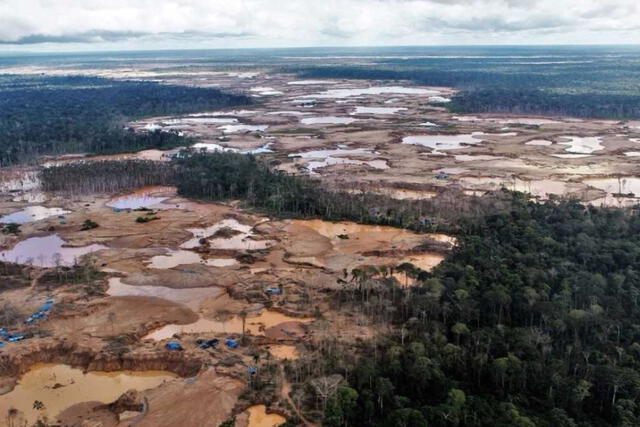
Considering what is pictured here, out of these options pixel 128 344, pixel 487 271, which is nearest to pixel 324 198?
pixel 487 271

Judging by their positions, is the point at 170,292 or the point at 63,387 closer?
the point at 63,387

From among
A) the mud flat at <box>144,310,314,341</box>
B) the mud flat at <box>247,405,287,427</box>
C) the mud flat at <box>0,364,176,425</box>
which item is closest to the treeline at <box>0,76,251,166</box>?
the mud flat at <box>144,310,314,341</box>

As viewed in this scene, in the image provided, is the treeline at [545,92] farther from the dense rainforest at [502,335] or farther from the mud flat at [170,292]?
the mud flat at [170,292]

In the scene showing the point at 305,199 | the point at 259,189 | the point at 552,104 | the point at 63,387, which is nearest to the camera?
the point at 63,387

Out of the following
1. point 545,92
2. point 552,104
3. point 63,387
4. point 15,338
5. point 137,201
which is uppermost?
point 545,92

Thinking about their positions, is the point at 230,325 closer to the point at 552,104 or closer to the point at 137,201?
the point at 137,201

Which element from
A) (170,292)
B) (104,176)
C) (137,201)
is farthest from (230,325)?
(104,176)

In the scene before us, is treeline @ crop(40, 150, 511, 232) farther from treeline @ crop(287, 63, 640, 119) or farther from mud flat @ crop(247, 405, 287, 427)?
treeline @ crop(287, 63, 640, 119)
